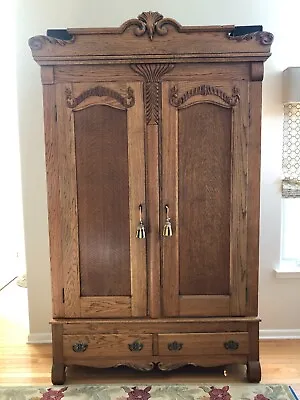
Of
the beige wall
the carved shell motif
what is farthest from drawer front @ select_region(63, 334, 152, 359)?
A: the carved shell motif

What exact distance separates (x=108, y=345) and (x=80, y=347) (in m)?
0.15

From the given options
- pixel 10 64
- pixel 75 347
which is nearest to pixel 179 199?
pixel 75 347

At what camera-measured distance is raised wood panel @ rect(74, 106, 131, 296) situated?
2125 millimetres

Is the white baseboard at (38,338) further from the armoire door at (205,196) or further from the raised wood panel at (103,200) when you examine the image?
the armoire door at (205,196)

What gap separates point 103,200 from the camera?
2170mm

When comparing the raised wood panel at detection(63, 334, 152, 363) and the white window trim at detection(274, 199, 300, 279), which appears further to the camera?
the white window trim at detection(274, 199, 300, 279)

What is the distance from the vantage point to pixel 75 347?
2242 mm

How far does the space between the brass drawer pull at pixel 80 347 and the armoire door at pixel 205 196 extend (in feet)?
1.53

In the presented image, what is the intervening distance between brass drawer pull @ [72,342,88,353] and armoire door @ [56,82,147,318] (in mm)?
157

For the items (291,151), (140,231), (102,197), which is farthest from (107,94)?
(291,151)

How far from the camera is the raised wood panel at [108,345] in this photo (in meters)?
2.23

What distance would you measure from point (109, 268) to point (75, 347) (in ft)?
1.52

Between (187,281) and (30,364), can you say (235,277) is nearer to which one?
(187,281)

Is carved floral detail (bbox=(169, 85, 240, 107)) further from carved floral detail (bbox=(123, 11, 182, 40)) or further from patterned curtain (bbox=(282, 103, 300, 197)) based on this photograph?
patterned curtain (bbox=(282, 103, 300, 197))
